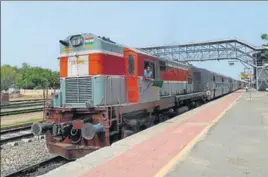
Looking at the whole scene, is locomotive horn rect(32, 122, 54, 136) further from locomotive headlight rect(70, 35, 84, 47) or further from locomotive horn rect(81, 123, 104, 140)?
locomotive headlight rect(70, 35, 84, 47)

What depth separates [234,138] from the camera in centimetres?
898

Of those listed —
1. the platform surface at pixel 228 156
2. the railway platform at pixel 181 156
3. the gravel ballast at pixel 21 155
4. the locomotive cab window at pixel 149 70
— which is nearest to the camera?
the platform surface at pixel 228 156

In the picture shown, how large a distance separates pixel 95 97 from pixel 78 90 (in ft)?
2.29

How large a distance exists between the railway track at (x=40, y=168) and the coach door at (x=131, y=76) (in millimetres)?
→ 3244

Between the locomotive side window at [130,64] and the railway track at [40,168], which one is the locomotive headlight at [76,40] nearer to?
the locomotive side window at [130,64]

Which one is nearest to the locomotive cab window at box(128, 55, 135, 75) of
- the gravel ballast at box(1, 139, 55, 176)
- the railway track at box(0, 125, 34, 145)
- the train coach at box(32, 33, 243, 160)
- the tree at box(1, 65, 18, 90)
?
the train coach at box(32, 33, 243, 160)

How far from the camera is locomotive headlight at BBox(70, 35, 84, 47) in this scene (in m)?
10.4

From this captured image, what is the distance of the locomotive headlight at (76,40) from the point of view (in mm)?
10397

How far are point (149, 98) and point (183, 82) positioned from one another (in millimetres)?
6284

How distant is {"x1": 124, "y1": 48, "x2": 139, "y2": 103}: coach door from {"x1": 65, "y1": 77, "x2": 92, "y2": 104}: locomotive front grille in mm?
1668

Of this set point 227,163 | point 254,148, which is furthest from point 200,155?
point 254,148

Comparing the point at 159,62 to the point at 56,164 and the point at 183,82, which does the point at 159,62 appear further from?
the point at 56,164

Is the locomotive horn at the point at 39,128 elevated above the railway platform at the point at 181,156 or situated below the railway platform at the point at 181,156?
above

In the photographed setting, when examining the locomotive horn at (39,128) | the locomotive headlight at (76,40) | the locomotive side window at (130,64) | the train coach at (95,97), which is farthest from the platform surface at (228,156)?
the locomotive headlight at (76,40)
